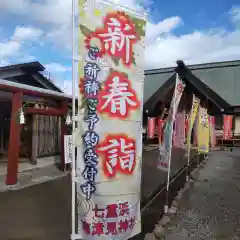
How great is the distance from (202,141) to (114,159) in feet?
26.8

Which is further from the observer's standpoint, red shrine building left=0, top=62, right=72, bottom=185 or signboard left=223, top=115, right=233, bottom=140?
signboard left=223, top=115, right=233, bottom=140

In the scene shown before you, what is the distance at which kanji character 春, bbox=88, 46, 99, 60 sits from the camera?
2.70 meters

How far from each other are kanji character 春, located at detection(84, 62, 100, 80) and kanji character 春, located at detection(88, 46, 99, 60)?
0.07 meters

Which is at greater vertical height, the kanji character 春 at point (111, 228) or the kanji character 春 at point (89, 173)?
the kanji character 春 at point (89, 173)

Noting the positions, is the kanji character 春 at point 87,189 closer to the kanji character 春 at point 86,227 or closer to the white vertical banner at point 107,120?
the white vertical banner at point 107,120

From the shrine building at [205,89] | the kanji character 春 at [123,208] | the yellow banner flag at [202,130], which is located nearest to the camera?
the kanji character 春 at [123,208]

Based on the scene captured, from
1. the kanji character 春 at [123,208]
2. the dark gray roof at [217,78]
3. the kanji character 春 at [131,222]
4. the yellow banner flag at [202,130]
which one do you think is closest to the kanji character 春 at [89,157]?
the kanji character 春 at [123,208]

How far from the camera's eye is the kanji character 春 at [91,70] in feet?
8.82

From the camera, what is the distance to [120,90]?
2848 mm

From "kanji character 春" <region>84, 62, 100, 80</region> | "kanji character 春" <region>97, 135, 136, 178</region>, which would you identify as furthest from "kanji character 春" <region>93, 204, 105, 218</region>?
"kanji character 春" <region>84, 62, 100, 80</region>

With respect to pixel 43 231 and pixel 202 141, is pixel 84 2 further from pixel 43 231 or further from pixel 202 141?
pixel 202 141

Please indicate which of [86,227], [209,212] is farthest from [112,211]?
[209,212]

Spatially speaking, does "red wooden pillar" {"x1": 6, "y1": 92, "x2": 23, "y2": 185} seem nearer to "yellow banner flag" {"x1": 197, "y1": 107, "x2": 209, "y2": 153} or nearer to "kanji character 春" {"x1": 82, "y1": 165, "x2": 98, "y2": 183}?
"kanji character 春" {"x1": 82, "y1": 165, "x2": 98, "y2": 183}

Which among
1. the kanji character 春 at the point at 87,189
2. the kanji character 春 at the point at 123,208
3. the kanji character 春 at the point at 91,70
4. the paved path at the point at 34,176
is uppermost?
the kanji character 春 at the point at 91,70
